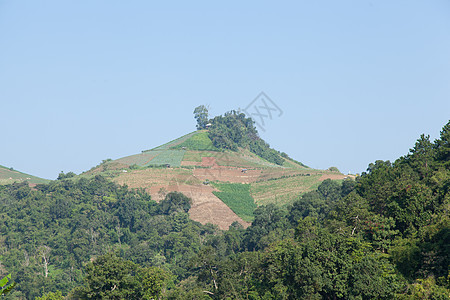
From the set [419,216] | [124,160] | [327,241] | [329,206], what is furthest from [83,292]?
[124,160]

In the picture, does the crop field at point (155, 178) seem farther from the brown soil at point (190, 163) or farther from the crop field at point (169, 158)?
the crop field at point (169, 158)

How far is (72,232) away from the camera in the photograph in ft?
419

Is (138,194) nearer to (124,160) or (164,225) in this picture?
(164,225)

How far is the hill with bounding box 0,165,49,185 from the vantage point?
16675 cm

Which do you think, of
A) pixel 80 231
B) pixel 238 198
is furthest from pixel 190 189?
pixel 80 231

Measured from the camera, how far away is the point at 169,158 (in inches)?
6949

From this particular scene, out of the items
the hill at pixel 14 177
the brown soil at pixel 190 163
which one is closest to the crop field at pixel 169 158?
the brown soil at pixel 190 163

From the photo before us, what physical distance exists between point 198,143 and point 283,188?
4483 centimetres

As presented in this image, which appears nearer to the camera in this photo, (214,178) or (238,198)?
(238,198)

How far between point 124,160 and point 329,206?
94.8 metres

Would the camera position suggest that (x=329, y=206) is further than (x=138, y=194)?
No

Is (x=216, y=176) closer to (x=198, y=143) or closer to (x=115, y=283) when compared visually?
(x=198, y=143)

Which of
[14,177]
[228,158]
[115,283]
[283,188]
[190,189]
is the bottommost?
[115,283]

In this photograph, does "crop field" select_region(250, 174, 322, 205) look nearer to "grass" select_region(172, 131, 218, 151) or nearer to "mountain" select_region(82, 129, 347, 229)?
"mountain" select_region(82, 129, 347, 229)
